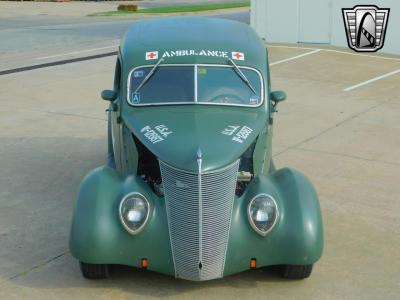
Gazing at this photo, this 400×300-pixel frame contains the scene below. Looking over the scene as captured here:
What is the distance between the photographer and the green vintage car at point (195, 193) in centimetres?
634

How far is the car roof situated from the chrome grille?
6.22 ft

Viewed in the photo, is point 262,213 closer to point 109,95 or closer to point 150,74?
point 150,74

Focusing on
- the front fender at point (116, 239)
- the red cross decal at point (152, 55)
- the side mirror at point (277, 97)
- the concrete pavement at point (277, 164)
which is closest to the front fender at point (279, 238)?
the concrete pavement at point (277, 164)

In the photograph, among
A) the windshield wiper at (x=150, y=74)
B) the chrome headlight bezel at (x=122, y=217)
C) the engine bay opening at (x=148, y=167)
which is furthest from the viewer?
the windshield wiper at (x=150, y=74)

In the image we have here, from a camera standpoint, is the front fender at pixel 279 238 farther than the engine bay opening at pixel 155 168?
No

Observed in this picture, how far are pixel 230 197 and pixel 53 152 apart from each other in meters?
5.27

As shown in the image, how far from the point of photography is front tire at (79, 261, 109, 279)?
6555 mm

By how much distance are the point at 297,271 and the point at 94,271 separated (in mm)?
1829

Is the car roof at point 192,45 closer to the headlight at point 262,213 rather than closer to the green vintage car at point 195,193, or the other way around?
the green vintage car at point 195,193

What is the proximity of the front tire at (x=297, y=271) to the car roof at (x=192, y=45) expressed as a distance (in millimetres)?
2362

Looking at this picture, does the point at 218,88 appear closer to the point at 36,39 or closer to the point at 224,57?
the point at 224,57

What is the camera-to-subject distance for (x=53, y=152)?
1110 cm

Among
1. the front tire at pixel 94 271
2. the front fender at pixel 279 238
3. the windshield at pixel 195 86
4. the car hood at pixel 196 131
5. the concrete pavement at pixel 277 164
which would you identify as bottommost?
the concrete pavement at pixel 277 164

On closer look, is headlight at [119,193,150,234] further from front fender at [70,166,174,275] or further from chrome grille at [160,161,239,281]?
chrome grille at [160,161,239,281]
